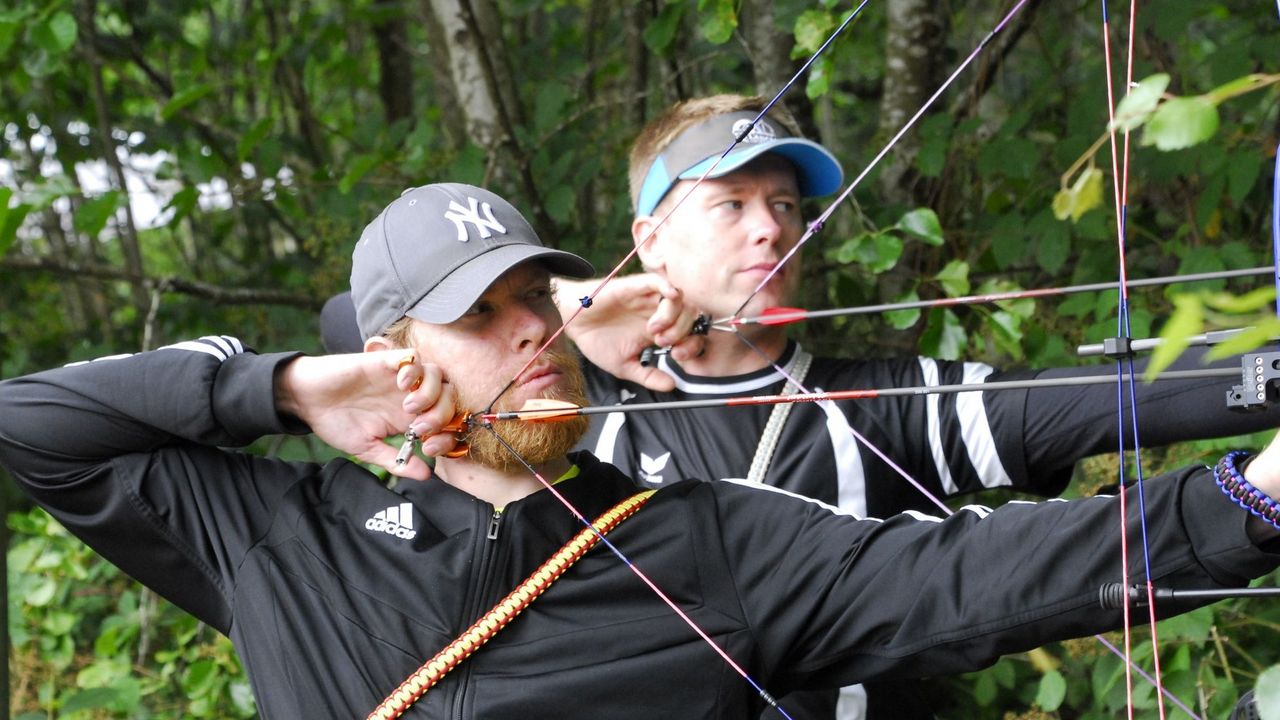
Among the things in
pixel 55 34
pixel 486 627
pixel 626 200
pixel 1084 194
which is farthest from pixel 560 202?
pixel 1084 194

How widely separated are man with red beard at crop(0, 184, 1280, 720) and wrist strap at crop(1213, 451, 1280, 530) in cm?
2

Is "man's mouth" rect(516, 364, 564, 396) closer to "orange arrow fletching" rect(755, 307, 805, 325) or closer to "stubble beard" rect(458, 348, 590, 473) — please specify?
"stubble beard" rect(458, 348, 590, 473)

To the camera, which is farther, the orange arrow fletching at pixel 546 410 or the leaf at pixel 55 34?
the leaf at pixel 55 34

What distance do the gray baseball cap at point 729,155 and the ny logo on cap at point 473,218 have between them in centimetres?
56

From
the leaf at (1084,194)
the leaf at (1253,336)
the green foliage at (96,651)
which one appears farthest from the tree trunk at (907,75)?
the leaf at (1253,336)

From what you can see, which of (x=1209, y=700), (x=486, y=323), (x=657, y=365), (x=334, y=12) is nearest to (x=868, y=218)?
(x=657, y=365)

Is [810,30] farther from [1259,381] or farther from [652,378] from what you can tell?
[1259,381]

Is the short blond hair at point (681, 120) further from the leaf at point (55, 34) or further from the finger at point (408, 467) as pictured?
the leaf at point (55, 34)

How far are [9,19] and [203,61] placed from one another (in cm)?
101

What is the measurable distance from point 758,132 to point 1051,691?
125 centimetres

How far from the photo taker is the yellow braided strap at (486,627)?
1786mm

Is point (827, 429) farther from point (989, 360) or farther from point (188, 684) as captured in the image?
point (188, 684)

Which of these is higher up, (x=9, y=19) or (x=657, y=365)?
(x=9, y=19)

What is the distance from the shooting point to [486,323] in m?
1.98
